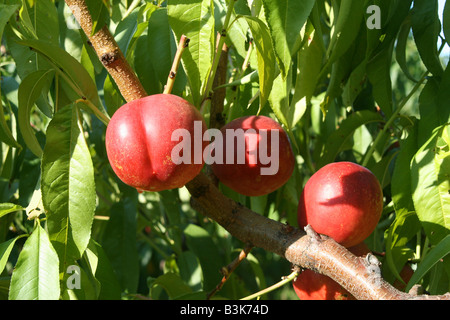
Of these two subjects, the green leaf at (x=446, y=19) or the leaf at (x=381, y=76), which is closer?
the green leaf at (x=446, y=19)

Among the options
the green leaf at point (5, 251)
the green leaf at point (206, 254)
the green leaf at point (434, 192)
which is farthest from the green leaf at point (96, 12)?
the green leaf at point (206, 254)

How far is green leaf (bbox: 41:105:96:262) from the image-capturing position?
2.51 ft

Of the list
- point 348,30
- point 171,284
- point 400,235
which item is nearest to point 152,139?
point 348,30

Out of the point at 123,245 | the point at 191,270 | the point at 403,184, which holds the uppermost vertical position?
the point at 403,184

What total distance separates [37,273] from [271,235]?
13.8 inches

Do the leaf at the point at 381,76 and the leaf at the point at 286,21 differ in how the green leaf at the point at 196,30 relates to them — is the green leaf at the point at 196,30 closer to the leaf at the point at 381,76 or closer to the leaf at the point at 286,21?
the leaf at the point at 286,21

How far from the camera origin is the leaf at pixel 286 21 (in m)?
A: 0.67

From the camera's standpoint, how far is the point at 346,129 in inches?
47.4

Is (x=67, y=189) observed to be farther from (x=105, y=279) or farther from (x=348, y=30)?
(x=348, y=30)

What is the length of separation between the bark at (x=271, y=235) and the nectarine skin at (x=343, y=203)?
6cm

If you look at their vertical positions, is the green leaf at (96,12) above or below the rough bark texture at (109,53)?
above

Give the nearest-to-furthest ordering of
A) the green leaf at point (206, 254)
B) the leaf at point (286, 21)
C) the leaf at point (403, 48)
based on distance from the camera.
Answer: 1. the leaf at point (286, 21)
2. the leaf at point (403, 48)
3. the green leaf at point (206, 254)

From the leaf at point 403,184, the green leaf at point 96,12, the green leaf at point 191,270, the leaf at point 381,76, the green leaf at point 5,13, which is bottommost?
the green leaf at point 191,270
